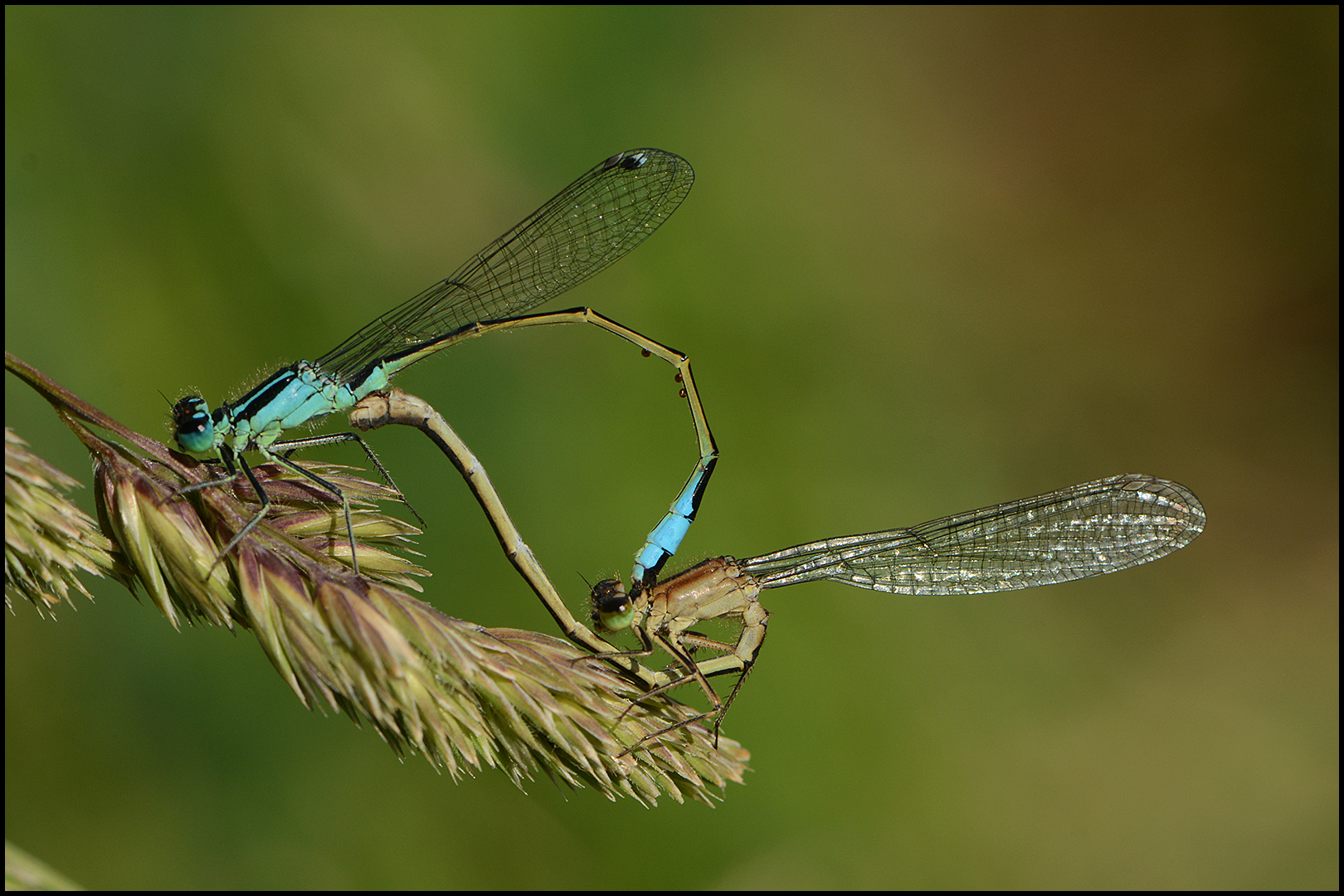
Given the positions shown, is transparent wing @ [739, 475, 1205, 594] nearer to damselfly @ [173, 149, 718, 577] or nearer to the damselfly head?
damselfly @ [173, 149, 718, 577]

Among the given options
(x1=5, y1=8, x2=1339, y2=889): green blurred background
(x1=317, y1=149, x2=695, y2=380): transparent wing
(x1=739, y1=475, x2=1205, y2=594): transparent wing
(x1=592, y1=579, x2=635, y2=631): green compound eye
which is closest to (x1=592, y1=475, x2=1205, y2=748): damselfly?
(x1=739, y1=475, x2=1205, y2=594): transparent wing

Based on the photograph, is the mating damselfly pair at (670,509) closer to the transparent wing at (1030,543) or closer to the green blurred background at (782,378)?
the transparent wing at (1030,543)

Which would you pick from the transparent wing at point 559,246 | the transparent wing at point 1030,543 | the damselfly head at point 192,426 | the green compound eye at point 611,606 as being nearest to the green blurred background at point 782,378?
the transparent wing at point 559,246

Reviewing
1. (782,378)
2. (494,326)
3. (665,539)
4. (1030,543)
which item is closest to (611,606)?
(665,539)

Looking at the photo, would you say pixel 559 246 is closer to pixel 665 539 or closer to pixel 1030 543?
pixel 665 539

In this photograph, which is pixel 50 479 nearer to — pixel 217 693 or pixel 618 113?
pixel 217 693

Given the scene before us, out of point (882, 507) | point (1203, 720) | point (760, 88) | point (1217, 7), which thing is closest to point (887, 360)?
point (882, 507)
